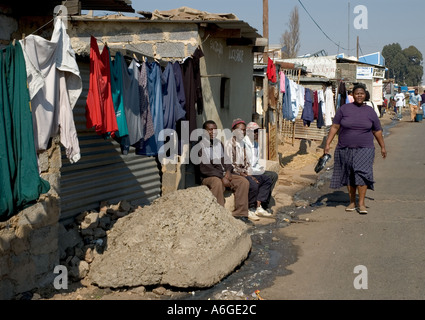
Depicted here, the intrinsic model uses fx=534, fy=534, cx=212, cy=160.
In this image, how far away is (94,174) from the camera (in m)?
6.89

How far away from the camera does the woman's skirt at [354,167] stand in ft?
28.0

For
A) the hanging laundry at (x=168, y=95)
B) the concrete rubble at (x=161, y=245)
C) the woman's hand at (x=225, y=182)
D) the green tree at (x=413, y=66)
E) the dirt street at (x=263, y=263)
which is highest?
the green tree at (x=413, y=66)

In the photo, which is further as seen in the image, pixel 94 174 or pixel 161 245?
pixel 94 174

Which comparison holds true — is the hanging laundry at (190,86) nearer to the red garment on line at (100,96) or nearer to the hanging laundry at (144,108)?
the hanging laundry at (144,108)

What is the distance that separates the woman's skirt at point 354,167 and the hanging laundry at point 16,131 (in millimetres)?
5616

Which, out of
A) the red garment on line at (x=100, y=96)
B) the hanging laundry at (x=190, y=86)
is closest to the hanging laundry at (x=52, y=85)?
the red garment on line at (x=100, y=96)

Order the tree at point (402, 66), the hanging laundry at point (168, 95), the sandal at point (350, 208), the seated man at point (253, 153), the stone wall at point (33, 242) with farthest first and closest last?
the tree at point (402, 66)
the seated man at point (253, 153)
the sandal at point (350, 208)
the hanging laundry at point (168, 95)
the stone wall at point (33, 242)

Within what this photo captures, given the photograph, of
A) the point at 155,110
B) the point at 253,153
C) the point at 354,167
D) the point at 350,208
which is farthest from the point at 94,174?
the point at 350,208

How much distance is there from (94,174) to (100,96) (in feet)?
5.51

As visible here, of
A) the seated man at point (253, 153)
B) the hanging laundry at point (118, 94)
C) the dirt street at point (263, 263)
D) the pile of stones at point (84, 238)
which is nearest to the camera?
the dirt street at point (263, 263)

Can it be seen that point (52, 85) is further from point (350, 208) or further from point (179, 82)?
point (350, 208)
